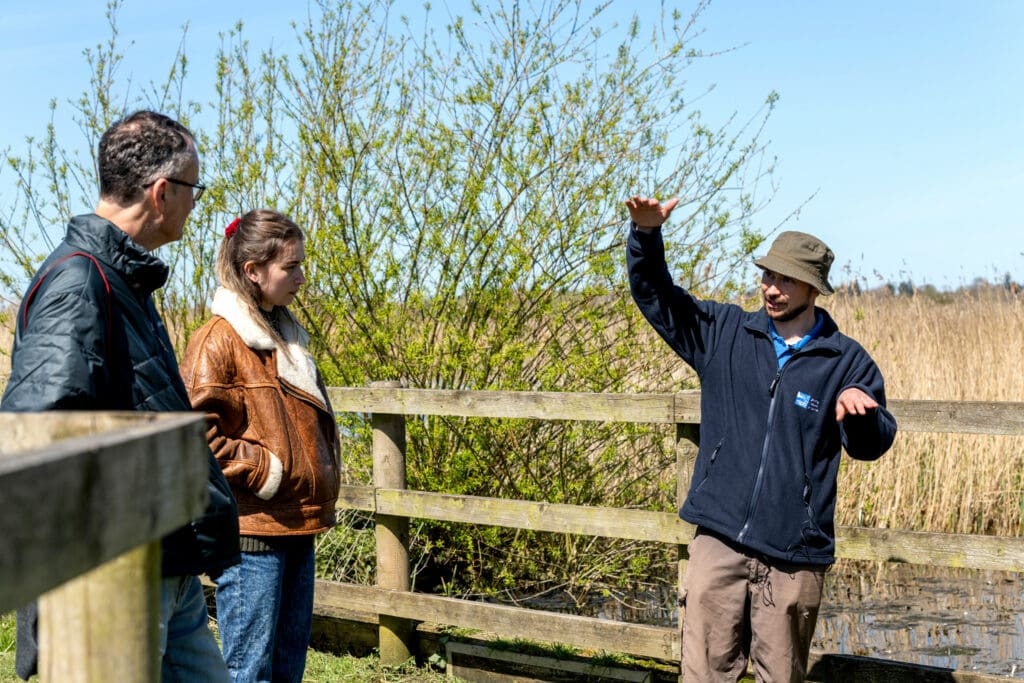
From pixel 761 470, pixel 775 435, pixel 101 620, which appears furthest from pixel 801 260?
pixel 101 620

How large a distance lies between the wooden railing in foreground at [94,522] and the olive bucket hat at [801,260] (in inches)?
104

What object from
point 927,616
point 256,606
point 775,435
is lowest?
point 927,616

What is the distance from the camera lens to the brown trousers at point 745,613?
3607 mm

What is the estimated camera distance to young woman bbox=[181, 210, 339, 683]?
334 centimetres

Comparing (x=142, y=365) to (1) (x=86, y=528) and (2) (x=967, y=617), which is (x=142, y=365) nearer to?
(1) (x=86, y=528)

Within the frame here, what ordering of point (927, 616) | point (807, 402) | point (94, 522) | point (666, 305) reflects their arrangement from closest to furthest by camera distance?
1. point (94, 522)
2. point (807, 402)
3. point (666, 305)
4. point (927, 616)

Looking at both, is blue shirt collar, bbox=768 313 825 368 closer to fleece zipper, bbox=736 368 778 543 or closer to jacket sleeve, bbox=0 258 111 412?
fleece zipper, bbox=736 368 778 543

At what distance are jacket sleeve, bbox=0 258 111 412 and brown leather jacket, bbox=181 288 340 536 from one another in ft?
3.58

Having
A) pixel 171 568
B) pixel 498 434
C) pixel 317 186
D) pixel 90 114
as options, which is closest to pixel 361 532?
pixel 498 434

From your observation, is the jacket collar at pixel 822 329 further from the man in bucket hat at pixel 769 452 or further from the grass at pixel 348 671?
the grass at pixel 348 671

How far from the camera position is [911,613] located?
7234mm

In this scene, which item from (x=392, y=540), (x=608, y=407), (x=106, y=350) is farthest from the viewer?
(x=392, y=540)

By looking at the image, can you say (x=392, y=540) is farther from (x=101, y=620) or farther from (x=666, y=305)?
(x=101, y=620)

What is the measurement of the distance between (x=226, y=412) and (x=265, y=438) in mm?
144
